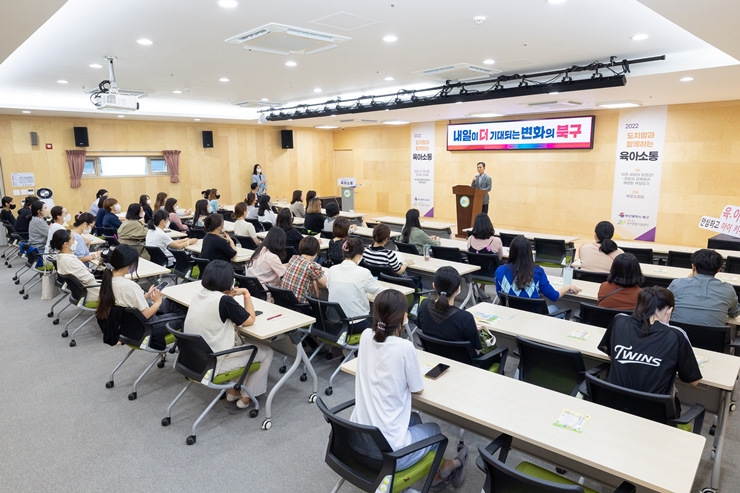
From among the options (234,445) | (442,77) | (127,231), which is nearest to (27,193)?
(127,231)

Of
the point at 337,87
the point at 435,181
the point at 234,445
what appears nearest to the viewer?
the point at 234,445

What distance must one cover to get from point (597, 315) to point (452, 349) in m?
1.43

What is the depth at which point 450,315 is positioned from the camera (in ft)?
10.4

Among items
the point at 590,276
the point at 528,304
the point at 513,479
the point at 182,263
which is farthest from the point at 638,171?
the point at 513,479

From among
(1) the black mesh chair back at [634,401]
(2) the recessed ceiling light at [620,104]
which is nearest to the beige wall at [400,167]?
(2) the recessed ceiling light at [620,104]

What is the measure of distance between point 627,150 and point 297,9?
904 cm

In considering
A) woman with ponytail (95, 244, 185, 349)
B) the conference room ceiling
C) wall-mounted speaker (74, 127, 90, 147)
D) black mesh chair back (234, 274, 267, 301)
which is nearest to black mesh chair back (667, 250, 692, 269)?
the conference room ceiling

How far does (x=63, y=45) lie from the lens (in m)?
6.00

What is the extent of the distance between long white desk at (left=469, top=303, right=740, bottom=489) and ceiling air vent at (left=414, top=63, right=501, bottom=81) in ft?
15.2

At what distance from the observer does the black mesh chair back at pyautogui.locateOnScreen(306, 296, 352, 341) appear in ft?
13.5

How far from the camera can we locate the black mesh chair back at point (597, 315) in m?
→ 3.70

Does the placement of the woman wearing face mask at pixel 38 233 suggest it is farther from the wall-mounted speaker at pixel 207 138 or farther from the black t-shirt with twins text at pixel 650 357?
the black t-shirt with twins text at pixel 650 357

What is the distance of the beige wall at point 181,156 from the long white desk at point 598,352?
12570mm

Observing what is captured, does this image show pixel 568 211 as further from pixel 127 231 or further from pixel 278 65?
pixel 127 231
